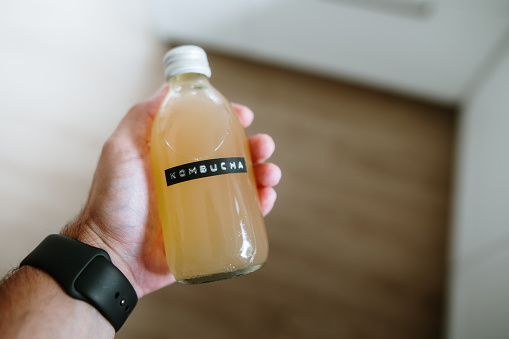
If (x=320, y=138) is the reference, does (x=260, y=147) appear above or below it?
below

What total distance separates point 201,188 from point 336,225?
83 centimetres

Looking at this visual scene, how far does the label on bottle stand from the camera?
2.13 ft

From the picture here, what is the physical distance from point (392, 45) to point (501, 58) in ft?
1.15

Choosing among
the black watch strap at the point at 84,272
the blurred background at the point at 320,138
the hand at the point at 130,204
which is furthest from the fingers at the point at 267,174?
the blurred background at the point at 320,138

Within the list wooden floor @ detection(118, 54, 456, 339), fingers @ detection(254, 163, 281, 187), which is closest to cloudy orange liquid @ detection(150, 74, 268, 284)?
fingers @ detection(254, 163, 281, 187)

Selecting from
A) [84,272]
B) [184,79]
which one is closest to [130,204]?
[84,272]

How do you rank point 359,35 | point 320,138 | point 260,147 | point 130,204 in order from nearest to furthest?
point 130,204
point 260,147
point 359,35
point 320,138

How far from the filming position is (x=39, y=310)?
600 mm

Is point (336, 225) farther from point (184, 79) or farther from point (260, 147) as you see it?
point (184, 79)

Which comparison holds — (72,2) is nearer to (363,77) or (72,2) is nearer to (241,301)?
(363,77)

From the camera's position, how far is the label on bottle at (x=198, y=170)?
649 mm

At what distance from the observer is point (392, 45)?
1.35 m

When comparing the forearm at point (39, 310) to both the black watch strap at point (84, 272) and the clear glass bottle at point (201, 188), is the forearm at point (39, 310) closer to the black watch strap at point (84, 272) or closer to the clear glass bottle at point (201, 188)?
the black watch strap at point (84, 272)

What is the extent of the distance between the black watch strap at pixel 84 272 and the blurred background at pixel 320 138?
63 cm
